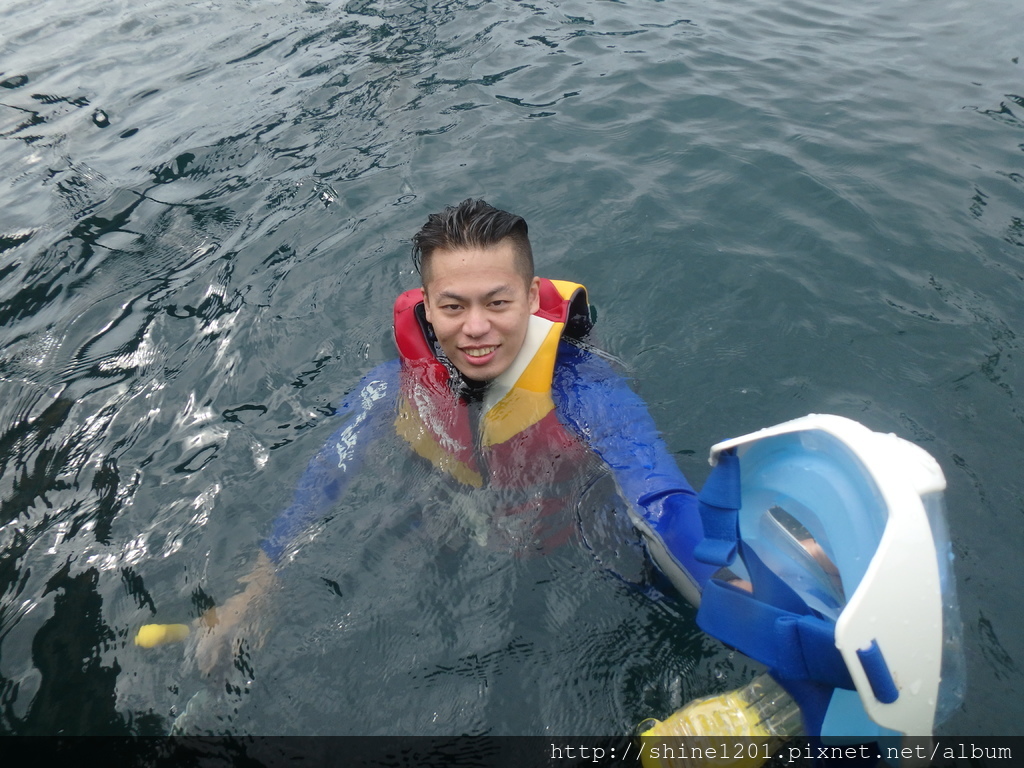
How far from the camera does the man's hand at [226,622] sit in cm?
255

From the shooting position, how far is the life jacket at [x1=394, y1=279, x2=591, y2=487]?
10.2ft

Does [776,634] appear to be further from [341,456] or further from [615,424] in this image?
[341,456]

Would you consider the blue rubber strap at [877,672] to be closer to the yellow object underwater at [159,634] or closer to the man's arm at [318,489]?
the man's arm at [318,489]

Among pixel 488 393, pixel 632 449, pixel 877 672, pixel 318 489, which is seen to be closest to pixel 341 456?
pixel 318 489

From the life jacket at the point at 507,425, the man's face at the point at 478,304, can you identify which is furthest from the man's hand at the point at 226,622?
the man's face at the point at 478,304

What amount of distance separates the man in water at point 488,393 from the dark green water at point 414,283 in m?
0.16

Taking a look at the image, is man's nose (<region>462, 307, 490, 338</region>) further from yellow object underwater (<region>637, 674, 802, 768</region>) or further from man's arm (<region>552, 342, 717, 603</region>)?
yellow object underwater (<region>637, 674, 802, 768</region>)

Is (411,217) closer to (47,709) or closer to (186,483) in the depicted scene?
(186,483)

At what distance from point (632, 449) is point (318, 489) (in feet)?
4.30

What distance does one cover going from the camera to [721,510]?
6.88 ft

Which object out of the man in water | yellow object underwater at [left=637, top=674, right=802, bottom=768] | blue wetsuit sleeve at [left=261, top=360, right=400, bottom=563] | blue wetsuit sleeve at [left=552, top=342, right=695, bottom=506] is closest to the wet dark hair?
the man in water

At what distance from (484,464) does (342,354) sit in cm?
122

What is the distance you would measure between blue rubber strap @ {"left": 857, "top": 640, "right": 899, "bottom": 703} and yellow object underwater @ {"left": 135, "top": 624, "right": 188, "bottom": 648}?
87.6 inches

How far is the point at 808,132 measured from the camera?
5.64m
